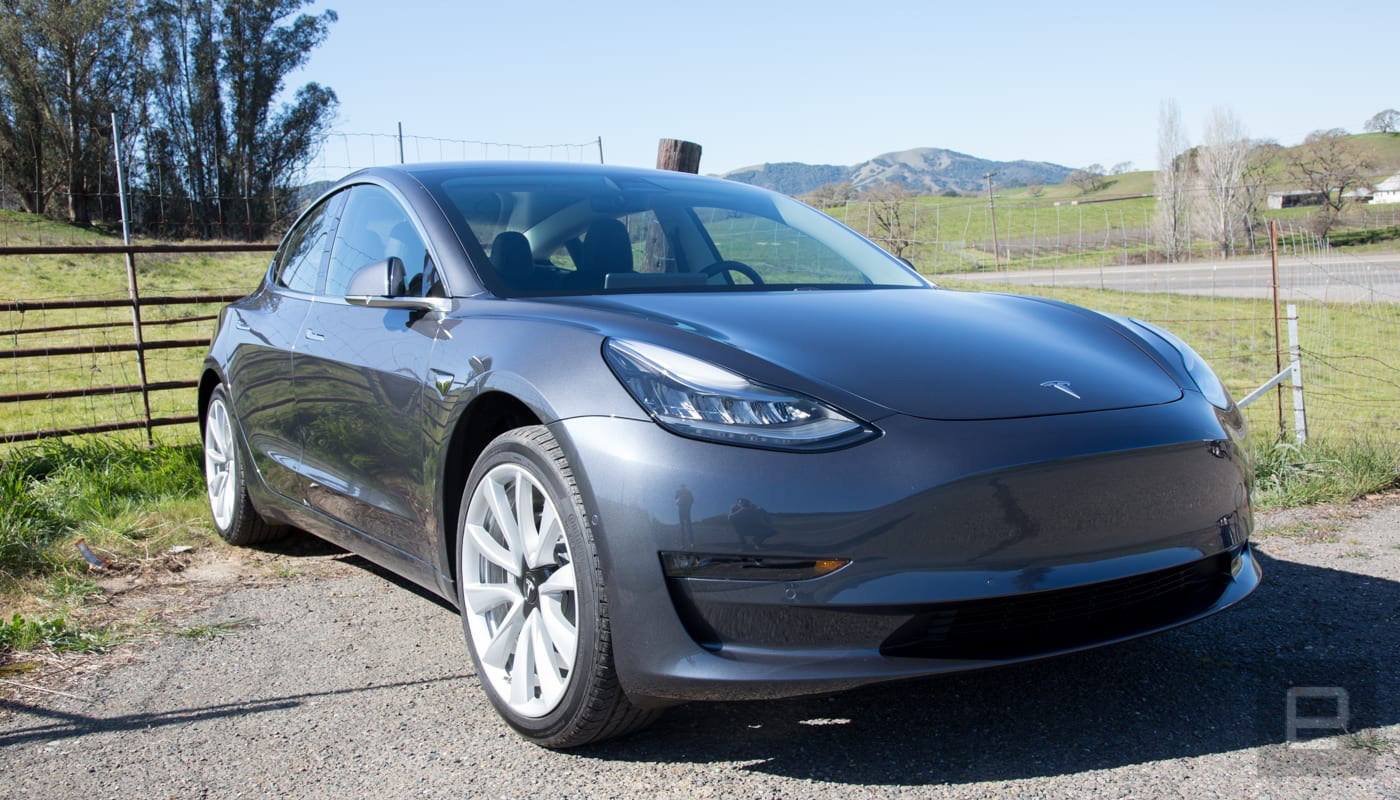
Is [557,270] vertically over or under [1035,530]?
over

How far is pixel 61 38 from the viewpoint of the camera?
143ft

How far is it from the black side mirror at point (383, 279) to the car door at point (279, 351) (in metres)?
0.82

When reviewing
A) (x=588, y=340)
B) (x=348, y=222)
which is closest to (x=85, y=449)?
(x=348, y=222)

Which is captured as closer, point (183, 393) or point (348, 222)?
point (348, 222)

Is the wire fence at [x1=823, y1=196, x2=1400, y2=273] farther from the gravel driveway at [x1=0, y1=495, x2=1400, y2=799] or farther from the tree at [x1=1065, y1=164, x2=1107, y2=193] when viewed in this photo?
the tree at [x1=1065, y1=164, x2=1107, y2=193]

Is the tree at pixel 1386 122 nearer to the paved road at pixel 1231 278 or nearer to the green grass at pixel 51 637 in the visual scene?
the paved road at pixel 1231 278

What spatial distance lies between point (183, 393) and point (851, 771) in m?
14.8

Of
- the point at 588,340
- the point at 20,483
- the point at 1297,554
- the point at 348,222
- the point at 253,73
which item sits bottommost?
the point at 1297,554

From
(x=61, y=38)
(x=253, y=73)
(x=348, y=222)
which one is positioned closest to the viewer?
(x=348, y=222)

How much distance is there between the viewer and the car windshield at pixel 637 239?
3.34 metres

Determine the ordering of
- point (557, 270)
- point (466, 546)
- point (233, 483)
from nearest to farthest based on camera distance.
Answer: point (466, 546), point (557, 270), point (233, 483)

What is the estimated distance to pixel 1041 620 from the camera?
243cm

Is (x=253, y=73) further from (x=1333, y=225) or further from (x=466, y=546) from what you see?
(x=466, y=546)

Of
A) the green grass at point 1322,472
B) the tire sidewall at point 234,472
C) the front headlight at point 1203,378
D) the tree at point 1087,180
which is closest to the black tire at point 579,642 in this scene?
the front headlight at point 1203,378
